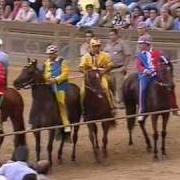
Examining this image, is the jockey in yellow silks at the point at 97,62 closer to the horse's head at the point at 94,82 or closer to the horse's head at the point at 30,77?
the horse's head at the point at 94,82

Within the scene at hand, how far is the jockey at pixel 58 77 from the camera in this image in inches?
553

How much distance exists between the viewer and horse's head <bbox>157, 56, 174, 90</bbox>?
14.5 meters

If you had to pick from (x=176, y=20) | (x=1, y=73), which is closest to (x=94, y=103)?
(x=1, y=73)

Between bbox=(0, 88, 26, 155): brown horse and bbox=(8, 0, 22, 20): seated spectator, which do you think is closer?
bbox=(0, 88, 26, 155): brown horse

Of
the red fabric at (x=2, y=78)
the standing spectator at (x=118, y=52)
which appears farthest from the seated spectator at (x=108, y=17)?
the red fabric at (x=2, y=78)

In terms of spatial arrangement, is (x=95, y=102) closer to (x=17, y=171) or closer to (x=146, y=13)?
(x=17, y=171)

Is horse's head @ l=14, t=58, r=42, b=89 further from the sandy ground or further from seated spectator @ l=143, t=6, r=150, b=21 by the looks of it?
seated spectator @ l=143, t=6, r=150, b=21

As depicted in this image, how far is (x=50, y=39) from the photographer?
895 inches

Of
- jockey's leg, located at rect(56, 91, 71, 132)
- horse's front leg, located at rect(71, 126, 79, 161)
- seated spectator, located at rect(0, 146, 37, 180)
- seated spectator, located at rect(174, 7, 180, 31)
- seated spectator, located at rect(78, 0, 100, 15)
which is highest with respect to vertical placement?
seated spectator, located at rect(78, 0, 100, 15)

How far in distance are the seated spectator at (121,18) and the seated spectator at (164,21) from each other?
737 mm

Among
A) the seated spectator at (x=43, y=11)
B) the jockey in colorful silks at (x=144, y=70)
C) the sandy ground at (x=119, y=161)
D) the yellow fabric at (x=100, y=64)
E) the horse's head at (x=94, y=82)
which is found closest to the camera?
the sandy ground at (x=119, y=161)

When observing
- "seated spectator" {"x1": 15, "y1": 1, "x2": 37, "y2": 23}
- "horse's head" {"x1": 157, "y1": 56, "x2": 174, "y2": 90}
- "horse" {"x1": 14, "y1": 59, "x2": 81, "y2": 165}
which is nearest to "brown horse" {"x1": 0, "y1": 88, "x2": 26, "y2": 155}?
"horse" {"x1": 14, "y1": 59, "x2": 81, "y2": 165}

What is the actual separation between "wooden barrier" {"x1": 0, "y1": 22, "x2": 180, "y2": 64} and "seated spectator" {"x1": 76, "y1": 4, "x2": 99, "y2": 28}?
0.25 m

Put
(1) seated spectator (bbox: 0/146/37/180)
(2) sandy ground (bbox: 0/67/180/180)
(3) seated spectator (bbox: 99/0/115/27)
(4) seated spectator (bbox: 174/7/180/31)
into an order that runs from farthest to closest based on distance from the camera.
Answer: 1. (3) seated spectator (bbox: 99/0/115/27)
2. (4) seated spectator (bbox: 174/7/180/31)
3. (2) sandy ground (bbox: 0/67/180/180)
4. (1) seated spectator (bbox: 0/146/37/180)
